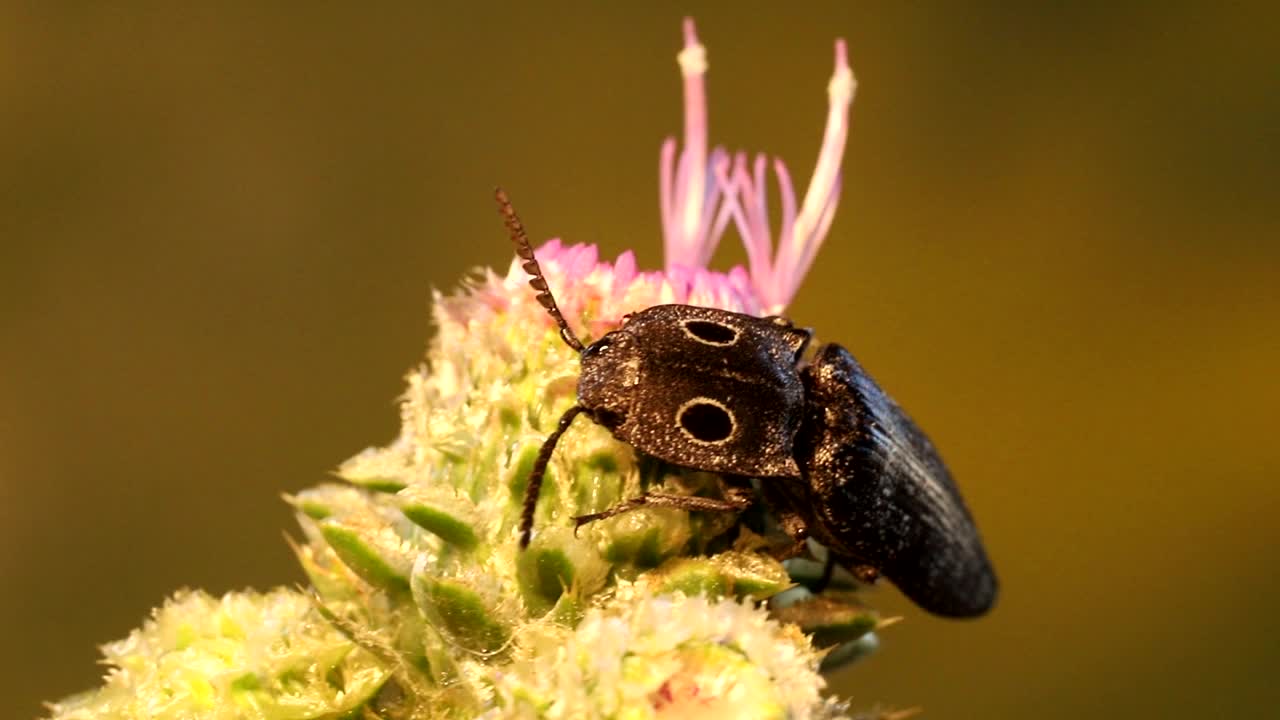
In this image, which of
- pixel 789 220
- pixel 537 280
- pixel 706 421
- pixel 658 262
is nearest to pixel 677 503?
pixel 706 421

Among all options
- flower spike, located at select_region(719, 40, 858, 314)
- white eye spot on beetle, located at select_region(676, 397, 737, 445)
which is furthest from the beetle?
flower spike, located at select_region(719, 40, 858, 314)

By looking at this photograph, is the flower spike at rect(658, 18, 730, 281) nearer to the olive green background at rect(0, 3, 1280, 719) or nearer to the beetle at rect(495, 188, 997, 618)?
the beetle at rect(495, 188, 997, 618)

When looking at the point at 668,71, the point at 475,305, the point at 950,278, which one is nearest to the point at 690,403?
the point at 475,305

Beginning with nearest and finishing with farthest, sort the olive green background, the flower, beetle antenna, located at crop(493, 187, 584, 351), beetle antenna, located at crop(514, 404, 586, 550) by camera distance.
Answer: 1. the flower
2. beetle antenna, located at crop(514, 404, 586, 550)
3. beetle antenna, located at crop(493, 187, 584, 351)
4. the olive green background

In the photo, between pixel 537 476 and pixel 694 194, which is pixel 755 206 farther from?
pixel 537 476

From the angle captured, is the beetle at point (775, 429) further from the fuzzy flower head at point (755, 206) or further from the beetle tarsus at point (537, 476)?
the fuzzy flower head at point (755, 206)

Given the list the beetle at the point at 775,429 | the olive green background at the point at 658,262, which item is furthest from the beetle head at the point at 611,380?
the olive green background at the point at 658,262
